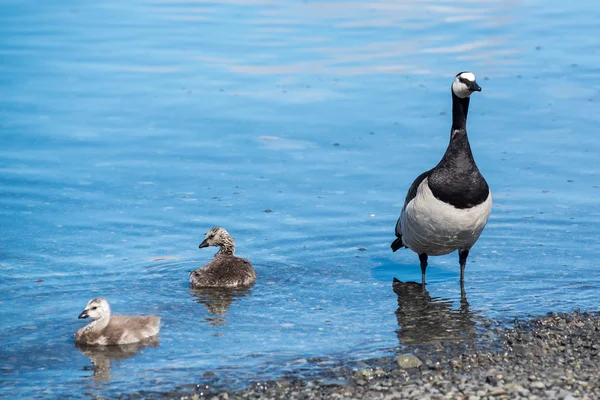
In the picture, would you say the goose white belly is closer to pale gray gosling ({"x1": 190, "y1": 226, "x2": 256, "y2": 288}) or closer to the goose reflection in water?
pale gray gosling ({"x1": 190, "y1": 226, "x2": 256, "y2": 288})

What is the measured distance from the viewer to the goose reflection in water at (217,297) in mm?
11789

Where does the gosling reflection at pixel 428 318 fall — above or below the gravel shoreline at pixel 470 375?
below

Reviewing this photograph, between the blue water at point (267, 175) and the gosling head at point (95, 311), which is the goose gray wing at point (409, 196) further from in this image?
the gosling head at point (95, 311)

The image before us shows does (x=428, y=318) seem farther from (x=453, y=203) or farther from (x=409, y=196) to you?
(x=409, y=196)

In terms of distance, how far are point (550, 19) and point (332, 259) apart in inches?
756

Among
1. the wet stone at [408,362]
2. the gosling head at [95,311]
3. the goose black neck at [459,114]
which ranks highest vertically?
the goose black neck at [459,114]

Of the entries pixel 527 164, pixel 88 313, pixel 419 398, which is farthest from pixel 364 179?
pixel 419 398

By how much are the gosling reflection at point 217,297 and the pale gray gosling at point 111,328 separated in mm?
1249

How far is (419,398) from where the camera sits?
28.1ft

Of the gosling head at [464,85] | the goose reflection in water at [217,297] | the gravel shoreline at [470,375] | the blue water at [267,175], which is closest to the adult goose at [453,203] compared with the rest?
the gosling head at [464,85]

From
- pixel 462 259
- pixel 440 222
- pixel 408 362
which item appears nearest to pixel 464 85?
pixel 440 222

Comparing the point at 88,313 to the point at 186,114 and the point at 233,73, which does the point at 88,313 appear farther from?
the point at 233,73

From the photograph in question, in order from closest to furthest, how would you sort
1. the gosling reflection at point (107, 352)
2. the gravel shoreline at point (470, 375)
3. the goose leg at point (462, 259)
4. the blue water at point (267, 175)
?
the gravel shoreline at point (470, 375), the gosling reflection at point (107, 352), the blue water at point (267, 175), the goose leg at point (462, 259)

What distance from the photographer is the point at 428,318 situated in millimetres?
11594
